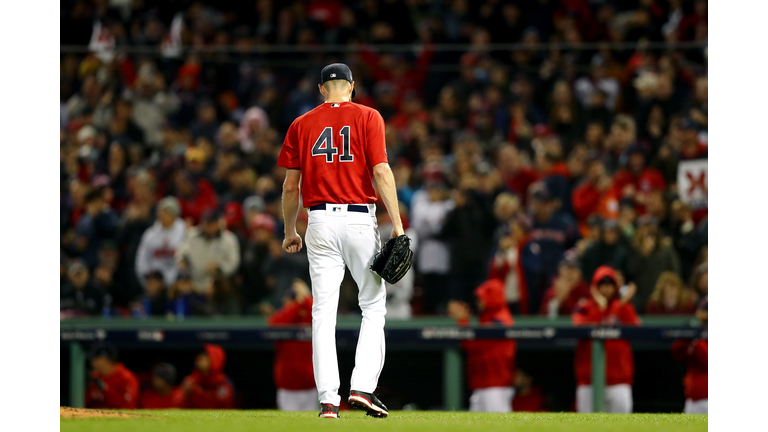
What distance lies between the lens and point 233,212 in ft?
34.2

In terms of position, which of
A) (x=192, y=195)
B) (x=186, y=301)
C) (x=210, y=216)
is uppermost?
(x=192, y=195)

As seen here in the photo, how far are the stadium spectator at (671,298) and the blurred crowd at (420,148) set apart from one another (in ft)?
0.06

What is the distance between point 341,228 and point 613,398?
3.78 m

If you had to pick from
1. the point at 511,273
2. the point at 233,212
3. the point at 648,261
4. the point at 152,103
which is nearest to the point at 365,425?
the point at 511,273

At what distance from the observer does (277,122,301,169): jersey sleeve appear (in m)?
5.09

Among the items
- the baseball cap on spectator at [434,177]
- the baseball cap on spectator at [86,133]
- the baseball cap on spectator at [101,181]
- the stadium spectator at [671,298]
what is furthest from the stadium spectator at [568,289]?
the baseball cap on spectator at [86,133]

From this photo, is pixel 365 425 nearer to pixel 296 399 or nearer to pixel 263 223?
pixel 296 399

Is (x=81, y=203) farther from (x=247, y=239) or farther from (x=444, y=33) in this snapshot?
(x=444, y=33)

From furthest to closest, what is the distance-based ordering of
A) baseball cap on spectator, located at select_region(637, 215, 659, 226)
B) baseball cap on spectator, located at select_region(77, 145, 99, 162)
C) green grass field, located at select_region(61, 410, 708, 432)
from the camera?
baseball cap on spectator, located at select_region(77, 145, 99, 162), baseball cap on spectator, located at select_region(637, 215, 659, 226), green grass field, located at select_region(61, 410, 708, 432)

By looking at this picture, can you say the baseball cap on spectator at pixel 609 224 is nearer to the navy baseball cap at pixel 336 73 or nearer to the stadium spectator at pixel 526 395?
the stadium spectator at pixel 526 395

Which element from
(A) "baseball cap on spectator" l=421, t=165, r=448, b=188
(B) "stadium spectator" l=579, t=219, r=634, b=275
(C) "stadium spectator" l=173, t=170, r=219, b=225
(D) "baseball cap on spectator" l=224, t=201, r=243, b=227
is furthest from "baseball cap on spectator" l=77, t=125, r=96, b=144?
(B) "stadium spectator" l=579, t=219, r=634, b=275

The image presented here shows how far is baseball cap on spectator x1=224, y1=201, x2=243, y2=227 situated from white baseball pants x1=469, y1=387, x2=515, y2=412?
3522 mm

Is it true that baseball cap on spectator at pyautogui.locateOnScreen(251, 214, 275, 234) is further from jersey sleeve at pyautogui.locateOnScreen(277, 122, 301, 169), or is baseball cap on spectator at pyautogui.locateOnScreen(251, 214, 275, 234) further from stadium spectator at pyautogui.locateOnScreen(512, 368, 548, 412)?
jersey sleeve at pyautogui.locateOnScreen(277, 122, 301, 169)

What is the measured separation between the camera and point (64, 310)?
9086 millimetres
